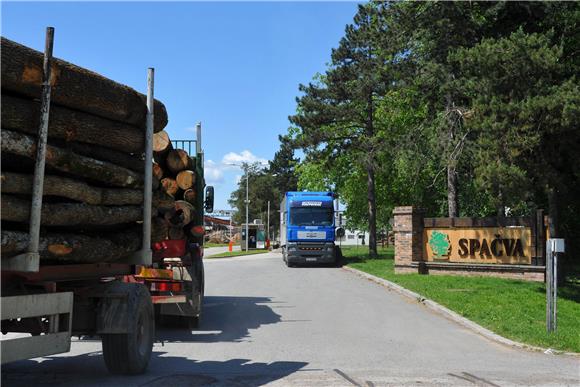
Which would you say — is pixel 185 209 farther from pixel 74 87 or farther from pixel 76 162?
pixel 74 87

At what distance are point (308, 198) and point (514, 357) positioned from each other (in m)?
21.9

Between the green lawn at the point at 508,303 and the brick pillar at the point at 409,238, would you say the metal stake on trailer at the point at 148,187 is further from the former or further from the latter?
the brick pillar at the point at 409,238

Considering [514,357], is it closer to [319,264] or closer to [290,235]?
Answer: [290,235]

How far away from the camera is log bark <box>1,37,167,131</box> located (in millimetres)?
5301

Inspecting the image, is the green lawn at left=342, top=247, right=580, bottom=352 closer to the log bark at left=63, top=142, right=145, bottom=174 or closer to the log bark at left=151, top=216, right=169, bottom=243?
the log bark at left=151, top=216, right=169, bottom=243

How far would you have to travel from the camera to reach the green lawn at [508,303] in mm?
10469

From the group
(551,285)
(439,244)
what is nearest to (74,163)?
(551,285)

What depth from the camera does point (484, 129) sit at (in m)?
16.0

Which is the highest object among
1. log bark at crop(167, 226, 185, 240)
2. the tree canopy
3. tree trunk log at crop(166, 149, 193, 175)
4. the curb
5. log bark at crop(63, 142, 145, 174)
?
the tree canopy

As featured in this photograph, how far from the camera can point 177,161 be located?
36.6 ft

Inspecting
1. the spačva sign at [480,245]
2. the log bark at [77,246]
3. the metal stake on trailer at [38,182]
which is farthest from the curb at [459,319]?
the metal stake on trailer at [38,182]

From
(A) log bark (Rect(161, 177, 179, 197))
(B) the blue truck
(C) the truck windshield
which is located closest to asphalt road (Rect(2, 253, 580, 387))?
(A) log bark (Rect(161, 177, 179, 197))

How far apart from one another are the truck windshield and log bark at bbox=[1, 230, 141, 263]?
22984 millimetres

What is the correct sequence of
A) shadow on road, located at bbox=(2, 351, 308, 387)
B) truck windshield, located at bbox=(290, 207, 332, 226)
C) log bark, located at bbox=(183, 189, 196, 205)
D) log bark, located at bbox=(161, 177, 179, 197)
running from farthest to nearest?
truck windshield, located at bbox=(290, 207, 332, 226) < log bark, located at bbox=(183, 189, 196, 205) < log bark, located at bbox=(161, 177, 179, 197) < shadow on road, located at bbox=(2, 351, 308, 387)
